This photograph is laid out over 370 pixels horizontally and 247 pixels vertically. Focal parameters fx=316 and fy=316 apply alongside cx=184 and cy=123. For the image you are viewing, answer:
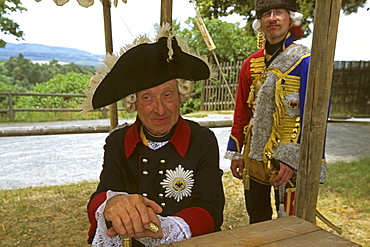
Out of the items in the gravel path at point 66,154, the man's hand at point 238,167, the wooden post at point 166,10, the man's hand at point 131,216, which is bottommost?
the gravel path at point 66,154

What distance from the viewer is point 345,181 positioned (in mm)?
4922

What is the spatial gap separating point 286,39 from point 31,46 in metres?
62.7

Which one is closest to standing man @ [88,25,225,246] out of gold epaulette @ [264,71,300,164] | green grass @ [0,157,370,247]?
gold epaulette @ [264,71,300,164]

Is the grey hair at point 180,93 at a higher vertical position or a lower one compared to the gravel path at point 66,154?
higher

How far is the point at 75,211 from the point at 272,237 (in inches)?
122

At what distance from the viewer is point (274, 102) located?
206cm

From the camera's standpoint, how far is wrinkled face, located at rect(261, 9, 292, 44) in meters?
1.96

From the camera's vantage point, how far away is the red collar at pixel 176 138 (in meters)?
1.50

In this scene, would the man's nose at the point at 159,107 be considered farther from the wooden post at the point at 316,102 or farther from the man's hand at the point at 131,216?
the wooden post at the point at 316,102

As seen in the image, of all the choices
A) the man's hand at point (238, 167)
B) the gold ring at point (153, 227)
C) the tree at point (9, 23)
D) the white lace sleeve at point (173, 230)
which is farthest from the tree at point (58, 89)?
the gold ring at point (153, 227)

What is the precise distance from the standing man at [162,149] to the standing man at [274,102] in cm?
62

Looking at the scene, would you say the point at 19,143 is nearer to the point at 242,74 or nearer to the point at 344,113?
the point at 242,74

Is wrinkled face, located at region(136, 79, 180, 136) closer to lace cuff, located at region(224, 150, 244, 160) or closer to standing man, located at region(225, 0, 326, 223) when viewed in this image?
standing man, located at region(225, 0, 326, 223)

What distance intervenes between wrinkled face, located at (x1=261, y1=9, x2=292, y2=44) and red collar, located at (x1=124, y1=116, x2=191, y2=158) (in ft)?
3.05
